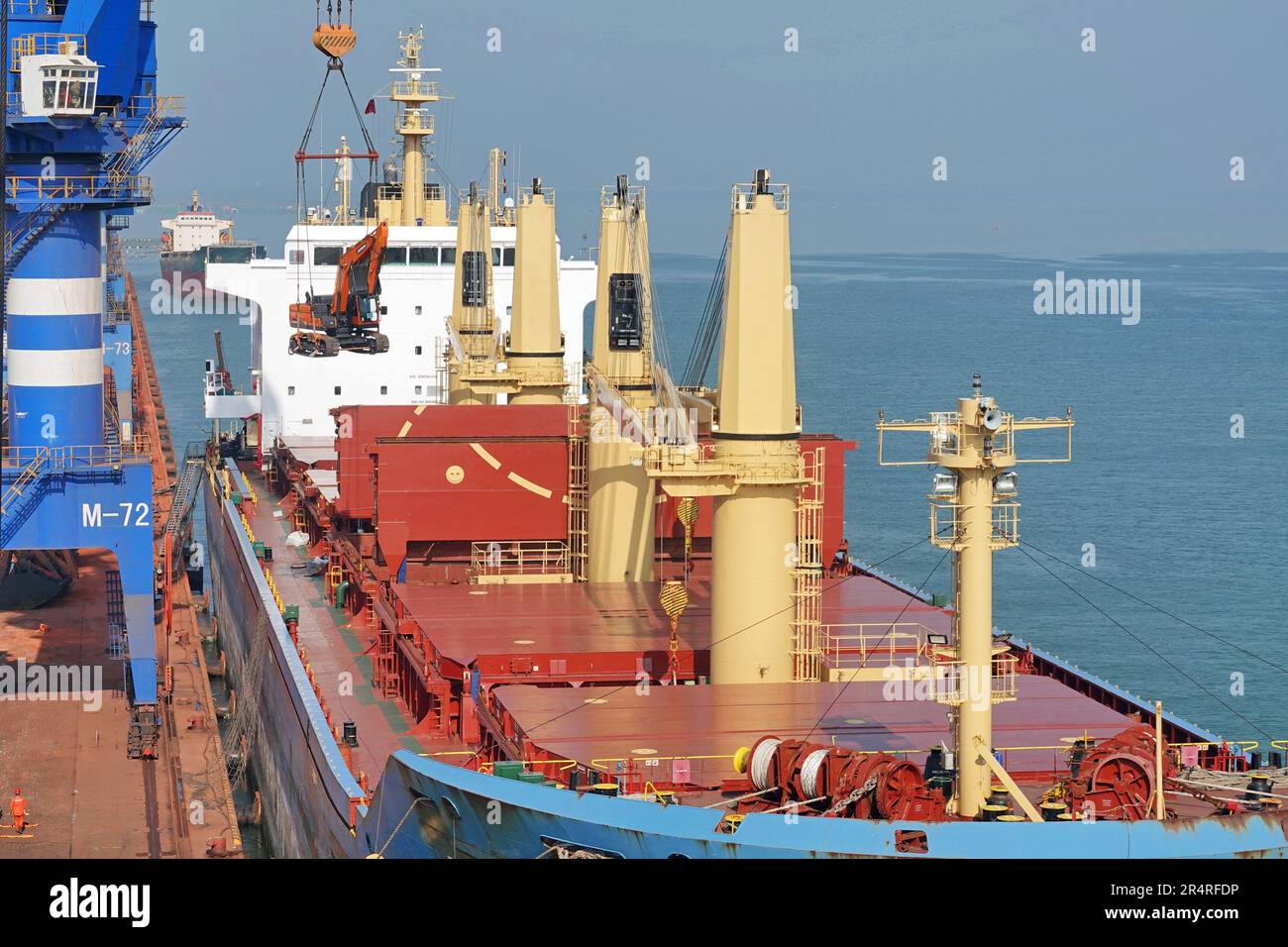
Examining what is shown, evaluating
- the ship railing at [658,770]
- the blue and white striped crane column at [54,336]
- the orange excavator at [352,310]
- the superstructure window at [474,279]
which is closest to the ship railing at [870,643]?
the ship railing at [658,770]

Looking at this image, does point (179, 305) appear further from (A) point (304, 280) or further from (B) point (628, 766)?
(B) point (628, 766)

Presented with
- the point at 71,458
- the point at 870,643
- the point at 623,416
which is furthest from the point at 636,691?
the point at 71,458

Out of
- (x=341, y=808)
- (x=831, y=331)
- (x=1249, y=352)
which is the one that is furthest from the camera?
(x=831, y=331)

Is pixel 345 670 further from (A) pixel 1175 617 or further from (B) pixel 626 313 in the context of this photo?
(A) pixel 1175 617

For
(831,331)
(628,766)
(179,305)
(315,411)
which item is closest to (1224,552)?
(315,411)

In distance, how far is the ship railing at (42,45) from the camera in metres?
28.3

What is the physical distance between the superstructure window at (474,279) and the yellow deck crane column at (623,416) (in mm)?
9901

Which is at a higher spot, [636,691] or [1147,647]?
[636,691]

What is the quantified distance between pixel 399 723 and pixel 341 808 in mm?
3357

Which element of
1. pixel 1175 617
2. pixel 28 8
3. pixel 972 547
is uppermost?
pixel 28 8

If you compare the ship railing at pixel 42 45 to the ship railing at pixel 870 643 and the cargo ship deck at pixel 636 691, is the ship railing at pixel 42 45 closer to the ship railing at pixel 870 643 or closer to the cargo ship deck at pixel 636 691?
the cargo ship deck at pixel 636 691

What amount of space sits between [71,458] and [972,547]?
16.9 m

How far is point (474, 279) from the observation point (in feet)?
137
